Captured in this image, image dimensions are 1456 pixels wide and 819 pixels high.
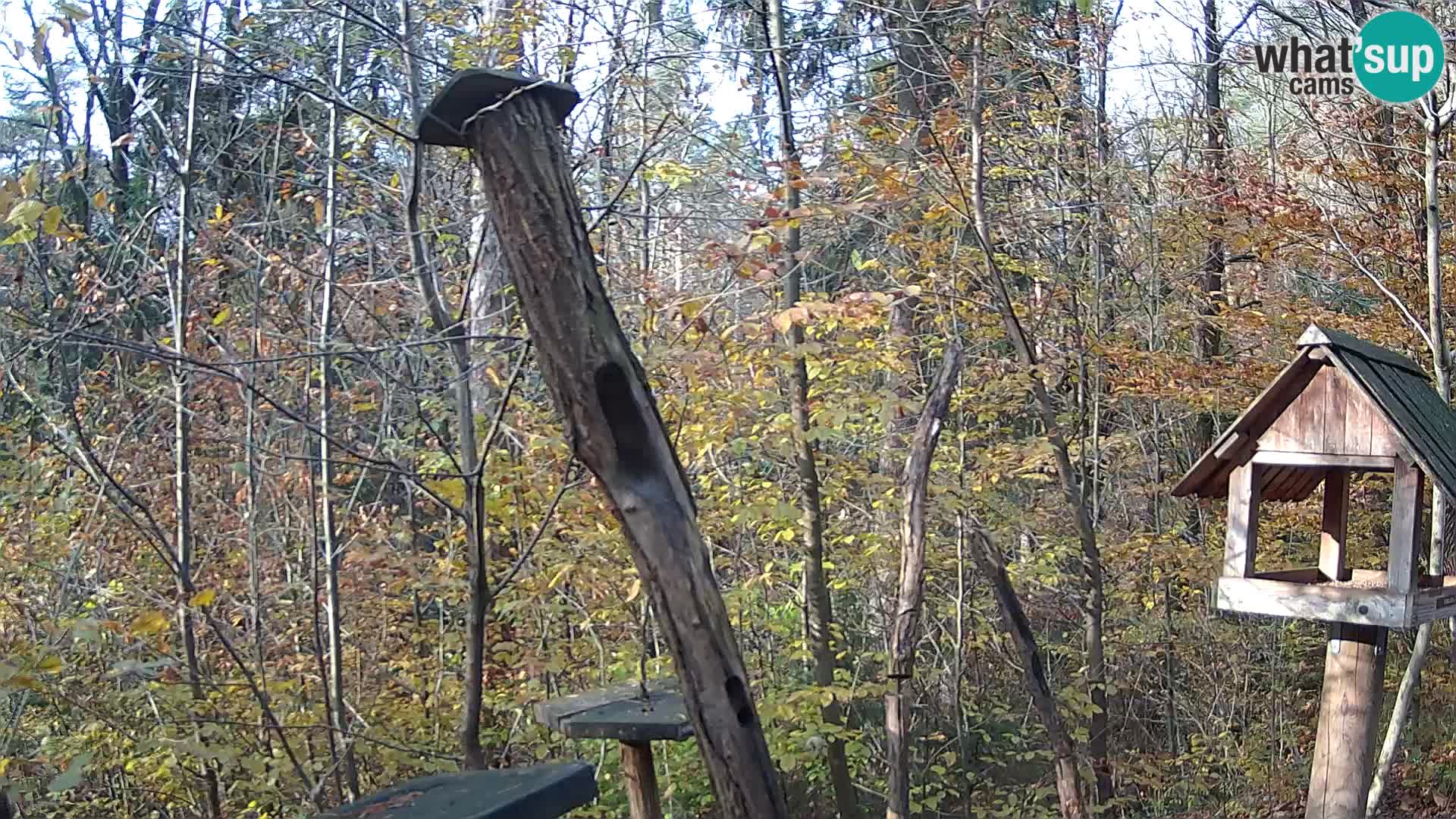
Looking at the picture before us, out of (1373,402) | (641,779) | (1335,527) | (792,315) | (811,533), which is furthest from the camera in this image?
(811,533)

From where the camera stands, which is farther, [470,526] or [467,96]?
[470,526]

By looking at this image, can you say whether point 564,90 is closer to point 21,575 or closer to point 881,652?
point 21,575

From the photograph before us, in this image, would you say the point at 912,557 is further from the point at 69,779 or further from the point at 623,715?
the point at 69,779

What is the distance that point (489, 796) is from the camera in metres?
2.15

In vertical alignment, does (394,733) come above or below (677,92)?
below

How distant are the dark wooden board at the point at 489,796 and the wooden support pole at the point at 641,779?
1439 mm

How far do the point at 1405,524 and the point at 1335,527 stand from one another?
488 mm

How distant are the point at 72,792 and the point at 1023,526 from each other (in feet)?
19.3

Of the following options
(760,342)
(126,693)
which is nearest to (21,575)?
(126,693)

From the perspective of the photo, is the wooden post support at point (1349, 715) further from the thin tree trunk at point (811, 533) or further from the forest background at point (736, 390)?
the thin tree trunk at point (811, 533)

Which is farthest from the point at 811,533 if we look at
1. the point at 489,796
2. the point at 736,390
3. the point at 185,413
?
the point at 489,796

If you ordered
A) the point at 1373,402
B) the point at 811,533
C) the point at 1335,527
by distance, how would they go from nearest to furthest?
1. the point at 1373,402
2. the point at 1335,527
3. the point at 811,533

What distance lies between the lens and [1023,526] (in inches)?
292

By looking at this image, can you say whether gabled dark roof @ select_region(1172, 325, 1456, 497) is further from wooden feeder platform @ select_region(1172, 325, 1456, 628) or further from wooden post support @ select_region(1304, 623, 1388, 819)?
wooden post support @ select_region(1304, 623, 1388, 819)
